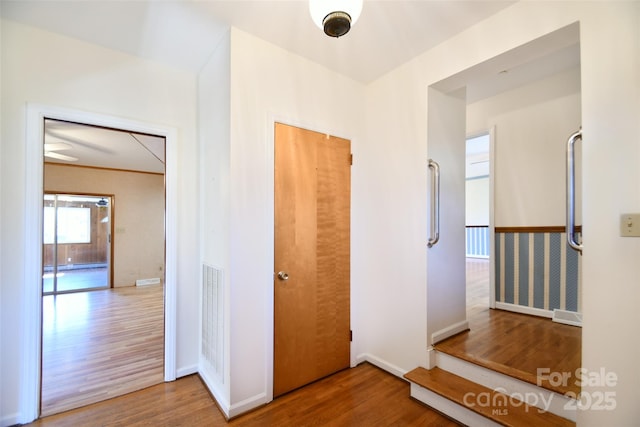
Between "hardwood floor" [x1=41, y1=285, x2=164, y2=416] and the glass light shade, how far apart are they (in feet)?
9.86

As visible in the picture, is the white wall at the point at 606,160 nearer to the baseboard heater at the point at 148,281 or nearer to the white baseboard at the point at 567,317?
the white baseboard at the point at 567,317

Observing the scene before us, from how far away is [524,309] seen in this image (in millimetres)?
3102

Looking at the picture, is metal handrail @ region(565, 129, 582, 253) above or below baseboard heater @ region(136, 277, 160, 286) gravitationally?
above

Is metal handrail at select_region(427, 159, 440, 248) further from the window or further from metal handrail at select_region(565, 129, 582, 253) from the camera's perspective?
the window

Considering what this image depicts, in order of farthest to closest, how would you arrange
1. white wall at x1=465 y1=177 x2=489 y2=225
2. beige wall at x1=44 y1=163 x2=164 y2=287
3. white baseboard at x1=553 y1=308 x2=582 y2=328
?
white wall at x1=465 y1=177 x2=489 y2=225, beige wall at x1=44 y1=163 x2=164 y2=287, white baseboard at x1=553 y1=308 x2=582 y2=328

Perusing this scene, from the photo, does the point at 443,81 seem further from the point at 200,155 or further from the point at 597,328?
the point at 200,155

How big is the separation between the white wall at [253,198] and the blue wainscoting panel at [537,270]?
287 cm

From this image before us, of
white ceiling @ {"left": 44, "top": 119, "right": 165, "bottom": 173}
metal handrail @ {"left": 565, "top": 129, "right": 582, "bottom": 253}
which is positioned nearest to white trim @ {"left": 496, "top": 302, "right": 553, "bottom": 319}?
metal handrail @ {"left": 565, "top": 129, "right": 582, "bottom": 253}

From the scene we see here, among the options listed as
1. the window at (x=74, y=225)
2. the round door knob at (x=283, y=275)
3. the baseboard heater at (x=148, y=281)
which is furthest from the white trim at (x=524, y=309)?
the window at (x=74, y=225)

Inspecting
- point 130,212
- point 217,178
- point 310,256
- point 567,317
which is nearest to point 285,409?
point 310,256

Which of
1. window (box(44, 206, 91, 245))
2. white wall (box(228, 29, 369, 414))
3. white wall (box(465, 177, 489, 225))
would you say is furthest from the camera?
white wall (box(465, 177, 489, 225))

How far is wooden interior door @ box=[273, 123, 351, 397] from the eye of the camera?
7.10ft

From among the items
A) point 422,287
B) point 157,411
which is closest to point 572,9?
point 422,287

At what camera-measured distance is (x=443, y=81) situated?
2174 millimetres
